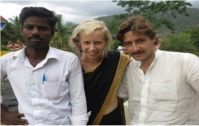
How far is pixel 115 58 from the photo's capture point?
2119 millimetres

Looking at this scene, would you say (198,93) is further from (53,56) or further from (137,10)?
(137,10)

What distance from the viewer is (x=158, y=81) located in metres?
1.72

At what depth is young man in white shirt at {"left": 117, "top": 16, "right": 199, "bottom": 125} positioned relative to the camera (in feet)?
5.45

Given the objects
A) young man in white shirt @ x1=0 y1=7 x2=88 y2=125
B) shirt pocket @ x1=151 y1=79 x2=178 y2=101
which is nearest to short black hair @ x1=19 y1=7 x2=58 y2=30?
young man in white shirt @ x1=0 y1=7 x2=88 y2=125

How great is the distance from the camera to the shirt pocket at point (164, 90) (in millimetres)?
1668

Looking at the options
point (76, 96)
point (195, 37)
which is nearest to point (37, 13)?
point (76, 96)

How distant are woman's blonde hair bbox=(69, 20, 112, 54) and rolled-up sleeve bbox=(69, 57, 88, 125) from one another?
0.35 metres

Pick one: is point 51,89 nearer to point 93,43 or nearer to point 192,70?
point 93,43

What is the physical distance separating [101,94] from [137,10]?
23.6 metres

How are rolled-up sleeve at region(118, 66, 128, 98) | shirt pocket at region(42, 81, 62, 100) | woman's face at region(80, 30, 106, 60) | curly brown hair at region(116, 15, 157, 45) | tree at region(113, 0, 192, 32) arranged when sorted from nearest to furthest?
shirt pocket at region(42, 81, 62, 100), curly brown hair at region(116, 15, 157, 45), woman's face at region(80, 30, 106, 60), rolled-up sleeve at region(118, 66, 128, 98), tree at region(113, 0, 192, 32)

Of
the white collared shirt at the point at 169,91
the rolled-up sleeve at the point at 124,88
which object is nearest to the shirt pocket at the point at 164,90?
the white collared shirt at the point at 169,91

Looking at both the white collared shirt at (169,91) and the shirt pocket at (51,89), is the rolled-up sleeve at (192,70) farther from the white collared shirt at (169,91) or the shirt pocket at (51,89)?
the shirt pocket at (51,89)

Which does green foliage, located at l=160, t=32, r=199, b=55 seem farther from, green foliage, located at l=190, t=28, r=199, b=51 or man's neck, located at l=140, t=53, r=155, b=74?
man's neck, located at l=140, t=53, r=155, b=74

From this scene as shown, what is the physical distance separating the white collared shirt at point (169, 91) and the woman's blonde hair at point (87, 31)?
17.7 inches
